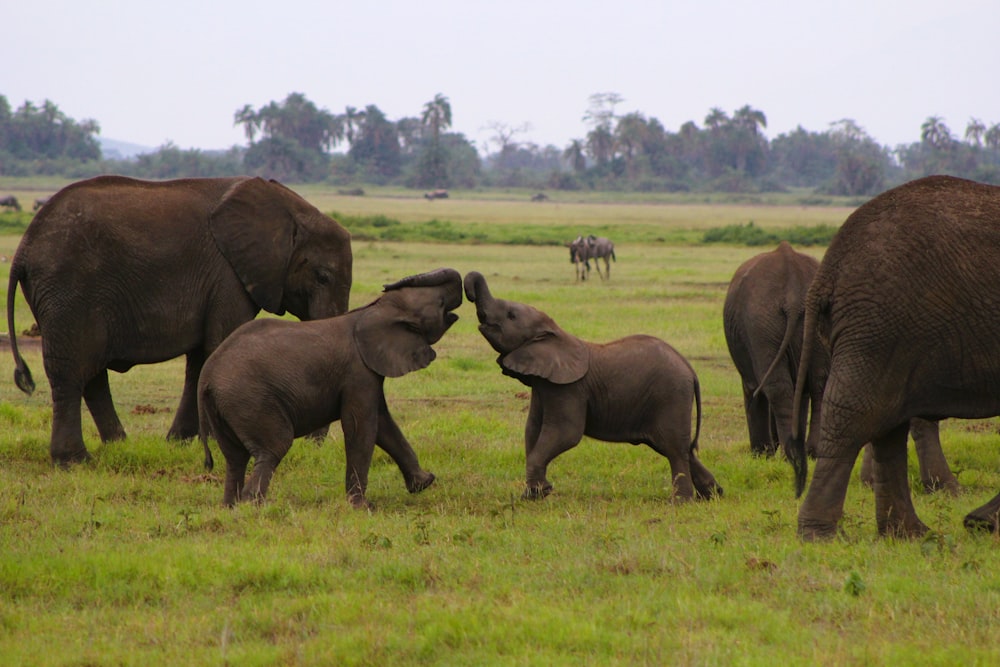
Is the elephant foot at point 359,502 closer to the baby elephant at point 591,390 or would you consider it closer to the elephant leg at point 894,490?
the baby elephant at point 591,390

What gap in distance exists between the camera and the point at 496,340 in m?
8.35

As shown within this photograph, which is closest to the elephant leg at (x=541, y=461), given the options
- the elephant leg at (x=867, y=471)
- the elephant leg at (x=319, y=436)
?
the elephant leg at (x=867, y=471)

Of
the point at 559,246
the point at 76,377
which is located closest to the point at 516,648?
the point at 76,377

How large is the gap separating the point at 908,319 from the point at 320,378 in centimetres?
353

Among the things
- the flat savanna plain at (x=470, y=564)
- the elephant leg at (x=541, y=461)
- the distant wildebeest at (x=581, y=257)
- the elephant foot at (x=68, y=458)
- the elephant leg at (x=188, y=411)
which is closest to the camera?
the flat savanna plain at (x=470, y=564)

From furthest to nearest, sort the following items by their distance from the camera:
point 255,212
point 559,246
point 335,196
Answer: point 335,196 → point 559,246 → point 255,212

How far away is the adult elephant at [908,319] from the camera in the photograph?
671 centimetres

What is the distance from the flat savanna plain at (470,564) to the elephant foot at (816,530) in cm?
14

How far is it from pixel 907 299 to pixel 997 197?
0.79 m

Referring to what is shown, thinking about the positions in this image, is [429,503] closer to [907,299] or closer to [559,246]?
[907,299]

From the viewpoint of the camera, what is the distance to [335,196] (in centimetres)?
9794

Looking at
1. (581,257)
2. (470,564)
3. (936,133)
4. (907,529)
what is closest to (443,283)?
(470,564)

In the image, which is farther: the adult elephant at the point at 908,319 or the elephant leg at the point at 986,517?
the elephant leg at the point at 986,517

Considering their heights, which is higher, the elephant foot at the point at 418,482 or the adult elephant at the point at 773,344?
the adult elephant at the point at 773,344
